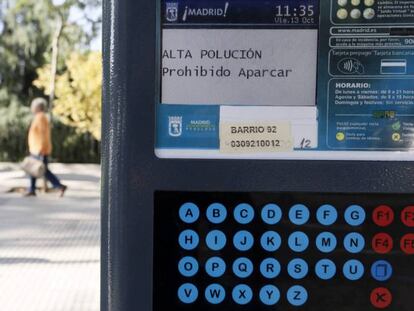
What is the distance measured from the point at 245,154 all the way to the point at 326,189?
0.17m

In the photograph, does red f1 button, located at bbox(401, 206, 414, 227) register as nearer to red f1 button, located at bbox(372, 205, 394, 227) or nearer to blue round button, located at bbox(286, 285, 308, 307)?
red f1 button, located at bbox(372, 205, 394, 227)

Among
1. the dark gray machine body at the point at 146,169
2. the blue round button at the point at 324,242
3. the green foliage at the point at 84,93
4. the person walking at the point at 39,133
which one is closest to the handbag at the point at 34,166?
the person walking at the point at 39,133

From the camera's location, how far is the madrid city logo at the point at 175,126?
123 cm

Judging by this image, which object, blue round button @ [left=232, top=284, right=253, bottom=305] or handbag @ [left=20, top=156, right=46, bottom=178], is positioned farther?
handbag @ [left=20, top=156, right=46, bottom=178]

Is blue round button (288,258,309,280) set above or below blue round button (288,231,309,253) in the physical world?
below

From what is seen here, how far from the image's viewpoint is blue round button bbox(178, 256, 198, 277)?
124 centimetres

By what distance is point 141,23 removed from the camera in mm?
1209

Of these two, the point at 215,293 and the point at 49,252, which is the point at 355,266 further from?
the point at 49,252

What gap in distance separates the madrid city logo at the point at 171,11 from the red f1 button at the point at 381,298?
64 centimetres

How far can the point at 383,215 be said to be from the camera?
1.22 meters

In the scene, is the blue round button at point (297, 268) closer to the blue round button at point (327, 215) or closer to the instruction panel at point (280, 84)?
the blue round button at point (327, 215)

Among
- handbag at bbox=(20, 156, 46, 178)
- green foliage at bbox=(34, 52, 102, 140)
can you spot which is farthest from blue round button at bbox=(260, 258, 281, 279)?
green foliage at bbox=(34, 52, 102, 140)

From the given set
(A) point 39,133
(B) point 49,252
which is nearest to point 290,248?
(B) point 49,252

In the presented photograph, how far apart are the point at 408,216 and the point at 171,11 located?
59 centimetres
